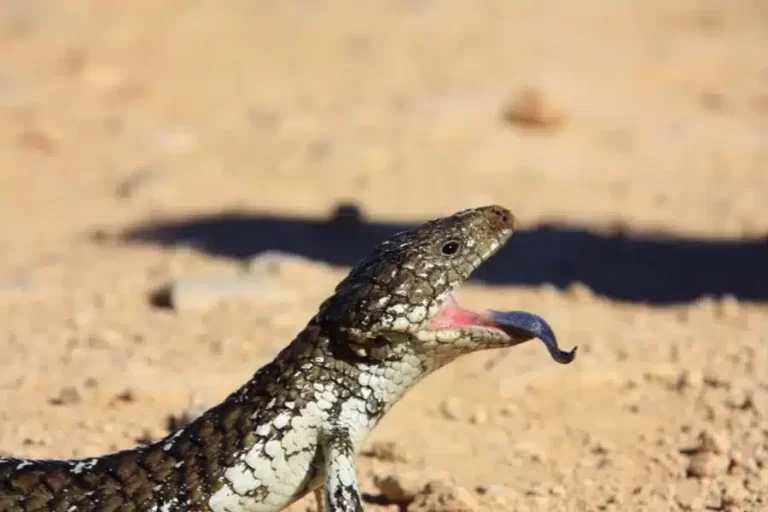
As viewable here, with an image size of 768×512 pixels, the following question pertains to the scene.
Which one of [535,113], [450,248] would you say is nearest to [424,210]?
[535,113]

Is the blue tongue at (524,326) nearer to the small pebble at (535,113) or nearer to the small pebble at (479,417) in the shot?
the small pebble at (479,417)

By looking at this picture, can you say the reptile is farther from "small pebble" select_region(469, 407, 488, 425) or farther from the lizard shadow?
the lizard shadow

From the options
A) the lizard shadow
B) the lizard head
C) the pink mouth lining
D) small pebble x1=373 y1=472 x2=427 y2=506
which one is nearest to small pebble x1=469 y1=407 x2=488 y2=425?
small pebble x1=373 y1=472 x2=427 y2=506

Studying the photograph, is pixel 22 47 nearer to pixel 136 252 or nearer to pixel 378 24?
pixel 378 24

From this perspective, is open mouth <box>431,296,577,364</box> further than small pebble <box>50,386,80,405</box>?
No

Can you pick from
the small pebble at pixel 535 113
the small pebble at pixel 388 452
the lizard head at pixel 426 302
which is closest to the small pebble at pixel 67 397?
the small pebble at pixel 388 452

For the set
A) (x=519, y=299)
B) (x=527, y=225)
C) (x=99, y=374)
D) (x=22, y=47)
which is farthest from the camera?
(x=22, y=47)

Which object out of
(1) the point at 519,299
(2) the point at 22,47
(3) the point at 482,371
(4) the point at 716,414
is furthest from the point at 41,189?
(4) the point at 716,414

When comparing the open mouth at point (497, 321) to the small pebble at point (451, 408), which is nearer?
the open mouth at point (497, 321)
